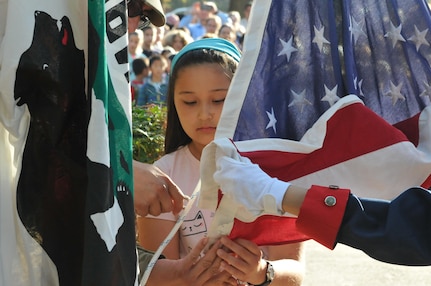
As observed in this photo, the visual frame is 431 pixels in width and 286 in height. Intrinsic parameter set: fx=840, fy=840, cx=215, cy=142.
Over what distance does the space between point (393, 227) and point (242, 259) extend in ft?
2.34

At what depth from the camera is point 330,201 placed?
229 centimetres

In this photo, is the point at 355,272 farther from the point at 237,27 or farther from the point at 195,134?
the point at 237,27

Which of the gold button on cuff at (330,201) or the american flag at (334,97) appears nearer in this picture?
the gold button on cuff at (330,201)

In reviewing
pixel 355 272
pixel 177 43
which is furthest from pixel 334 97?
pixel 177 43

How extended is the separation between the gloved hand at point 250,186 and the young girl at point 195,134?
2.47 feet

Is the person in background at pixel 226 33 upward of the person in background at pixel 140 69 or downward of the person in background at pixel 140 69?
upward

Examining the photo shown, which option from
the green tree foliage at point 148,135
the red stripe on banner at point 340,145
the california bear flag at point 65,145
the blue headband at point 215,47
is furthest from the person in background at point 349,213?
the green tree foliage at point 148,135

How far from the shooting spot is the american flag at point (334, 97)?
258 centimetres

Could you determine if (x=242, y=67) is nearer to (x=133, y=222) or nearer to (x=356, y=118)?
(x=356, y=118)

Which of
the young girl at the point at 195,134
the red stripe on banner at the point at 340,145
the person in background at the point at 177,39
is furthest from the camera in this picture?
the person in background at the point at 177,39

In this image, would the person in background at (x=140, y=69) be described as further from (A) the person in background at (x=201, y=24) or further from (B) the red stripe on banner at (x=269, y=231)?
(B) the red stripe on banner at (x=269, y=231)

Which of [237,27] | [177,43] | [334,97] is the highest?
[237,27]

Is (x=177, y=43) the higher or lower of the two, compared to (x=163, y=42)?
lower

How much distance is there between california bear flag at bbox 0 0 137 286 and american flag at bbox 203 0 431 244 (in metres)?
0.55
